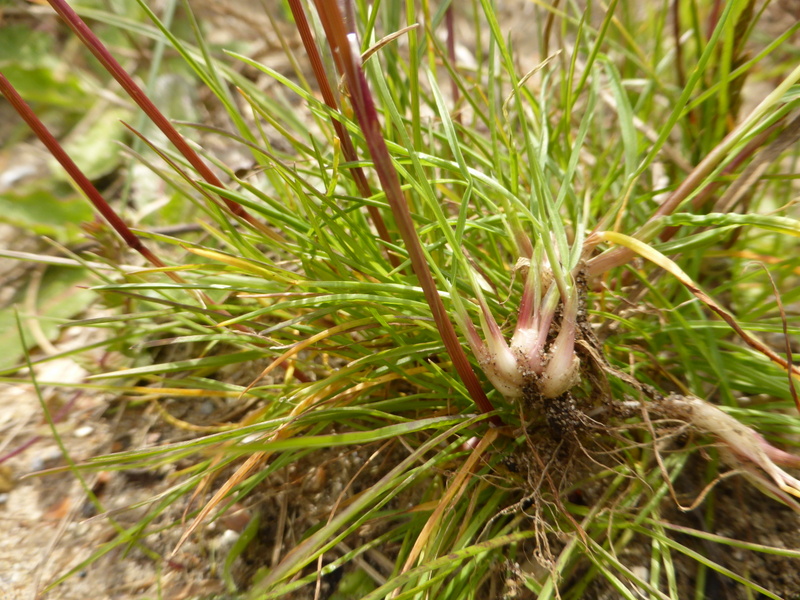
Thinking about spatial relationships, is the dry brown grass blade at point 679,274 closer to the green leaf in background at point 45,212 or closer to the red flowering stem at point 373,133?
the red flowering stem at point 373,133

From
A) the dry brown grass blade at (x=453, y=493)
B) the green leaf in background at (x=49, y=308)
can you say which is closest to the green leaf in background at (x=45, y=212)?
the green leaf in background at (x=49, y=308)

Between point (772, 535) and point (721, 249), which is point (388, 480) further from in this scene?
point (721, 249)

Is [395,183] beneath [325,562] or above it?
above

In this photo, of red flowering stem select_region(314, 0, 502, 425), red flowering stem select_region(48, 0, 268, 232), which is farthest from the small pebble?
red flowering stem select_region(314, 0, 502, 425)

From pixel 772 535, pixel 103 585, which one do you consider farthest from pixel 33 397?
pixel 772 535

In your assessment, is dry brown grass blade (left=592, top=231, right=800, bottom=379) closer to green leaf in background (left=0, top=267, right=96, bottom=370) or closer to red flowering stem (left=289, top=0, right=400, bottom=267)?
red flowering stem (left=289, top=0, right=400, bottom=267)

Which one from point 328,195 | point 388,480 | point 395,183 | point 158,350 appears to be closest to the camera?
point 395,183

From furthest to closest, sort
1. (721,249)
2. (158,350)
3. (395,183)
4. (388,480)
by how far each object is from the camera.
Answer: (158,350)
(721,249)
(388,480)
(395,183)

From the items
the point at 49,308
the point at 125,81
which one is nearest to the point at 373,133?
the point at 125,81
